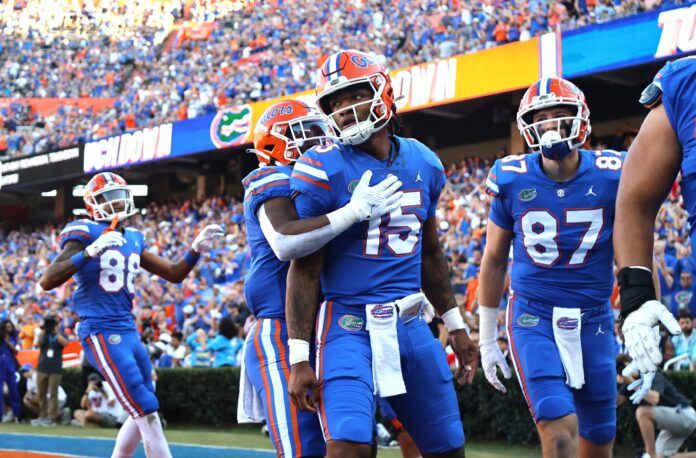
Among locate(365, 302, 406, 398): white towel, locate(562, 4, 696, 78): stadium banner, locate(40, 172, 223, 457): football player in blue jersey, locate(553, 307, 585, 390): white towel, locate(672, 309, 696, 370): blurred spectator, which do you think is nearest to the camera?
locate(365, 302, 406, 398): white towel

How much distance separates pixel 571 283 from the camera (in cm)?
504

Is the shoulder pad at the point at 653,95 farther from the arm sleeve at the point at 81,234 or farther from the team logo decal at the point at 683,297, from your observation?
the team logo decal at the point at 683,297

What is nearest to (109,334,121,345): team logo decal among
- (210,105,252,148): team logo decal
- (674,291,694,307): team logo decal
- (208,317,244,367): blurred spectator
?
(674,291,694,307): team logo decal

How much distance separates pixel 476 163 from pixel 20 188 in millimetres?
19103

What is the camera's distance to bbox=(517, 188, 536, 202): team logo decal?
512 centimetres

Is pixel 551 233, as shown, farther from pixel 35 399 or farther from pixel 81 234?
pixel 35 399

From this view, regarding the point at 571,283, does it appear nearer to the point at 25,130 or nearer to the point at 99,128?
the point at 99,128

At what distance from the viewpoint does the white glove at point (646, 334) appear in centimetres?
275

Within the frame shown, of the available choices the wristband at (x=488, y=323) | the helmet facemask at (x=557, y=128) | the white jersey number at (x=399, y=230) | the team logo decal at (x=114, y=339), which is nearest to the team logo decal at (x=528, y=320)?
the wristband at (x=488, y=323)

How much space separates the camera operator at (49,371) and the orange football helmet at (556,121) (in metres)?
11.3

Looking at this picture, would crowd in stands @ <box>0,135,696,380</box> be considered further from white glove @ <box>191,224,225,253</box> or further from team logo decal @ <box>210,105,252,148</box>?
white glove @ <box>191,224,225,253</box>

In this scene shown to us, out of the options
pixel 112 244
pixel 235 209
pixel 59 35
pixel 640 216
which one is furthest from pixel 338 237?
pixel 59 35

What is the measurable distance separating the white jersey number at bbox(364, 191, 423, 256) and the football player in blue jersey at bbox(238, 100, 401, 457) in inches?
2.7

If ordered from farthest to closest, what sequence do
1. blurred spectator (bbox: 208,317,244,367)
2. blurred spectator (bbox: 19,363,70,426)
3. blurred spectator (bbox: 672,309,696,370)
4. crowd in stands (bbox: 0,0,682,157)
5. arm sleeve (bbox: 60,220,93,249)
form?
→ crowd in stands (bbox: 0,0,682,157), blurred spectator (bbox: 19,363,70,426), blurred spectator (bbox: 208,317,244,367), blurred spectator (bbox: 672,309,696,370), arm sleeve (bbox: 60,220,93,249)
